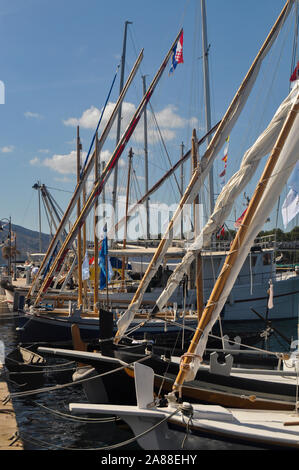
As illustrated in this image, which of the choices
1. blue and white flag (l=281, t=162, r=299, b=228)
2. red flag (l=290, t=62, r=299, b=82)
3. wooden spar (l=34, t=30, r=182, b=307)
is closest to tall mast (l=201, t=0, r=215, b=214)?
wooden spar (l=34, t=30, r=182, b=307)

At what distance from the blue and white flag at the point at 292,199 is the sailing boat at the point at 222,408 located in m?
2.83

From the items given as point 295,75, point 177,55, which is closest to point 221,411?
point 295,75

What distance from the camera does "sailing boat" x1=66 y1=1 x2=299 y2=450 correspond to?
→ 8426 millimetres

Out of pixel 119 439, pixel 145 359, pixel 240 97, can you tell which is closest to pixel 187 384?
pixel 145 359

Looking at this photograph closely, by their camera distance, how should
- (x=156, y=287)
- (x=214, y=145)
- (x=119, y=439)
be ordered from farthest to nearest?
(x=156, y=287) < (x=214, y=145) < (x=119, y=439)

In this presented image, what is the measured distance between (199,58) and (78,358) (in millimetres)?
24429

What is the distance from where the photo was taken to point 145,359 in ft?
37.4

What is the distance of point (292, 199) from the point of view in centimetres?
1255

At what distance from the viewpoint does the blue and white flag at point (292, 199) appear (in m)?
12.4

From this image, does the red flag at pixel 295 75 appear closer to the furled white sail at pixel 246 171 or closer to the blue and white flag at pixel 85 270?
the furled white sail at pixel 246 171

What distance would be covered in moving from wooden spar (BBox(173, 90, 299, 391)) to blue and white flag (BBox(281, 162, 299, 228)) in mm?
2898

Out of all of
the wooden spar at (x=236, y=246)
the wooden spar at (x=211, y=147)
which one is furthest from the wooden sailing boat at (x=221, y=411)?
the wooden spar at (x=211, y=147)

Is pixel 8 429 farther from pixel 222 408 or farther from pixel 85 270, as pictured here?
pixel 85 270
